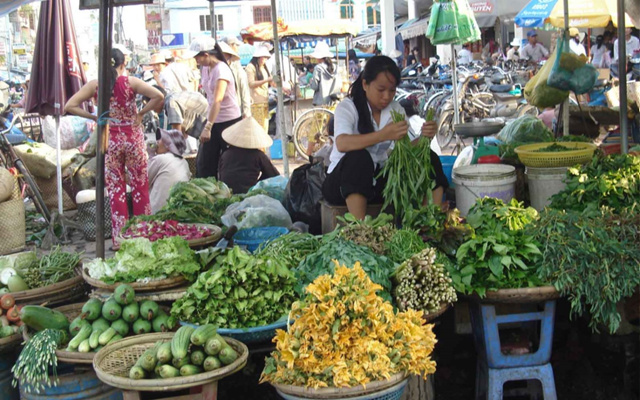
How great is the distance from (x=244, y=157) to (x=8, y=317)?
347 centimetres

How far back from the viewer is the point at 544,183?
4254 mm

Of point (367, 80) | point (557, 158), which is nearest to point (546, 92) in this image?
point (557, 158)

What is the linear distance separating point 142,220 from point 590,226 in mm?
2861

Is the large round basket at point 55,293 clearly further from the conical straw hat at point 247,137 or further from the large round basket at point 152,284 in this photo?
the conical straw hat at point 247,137

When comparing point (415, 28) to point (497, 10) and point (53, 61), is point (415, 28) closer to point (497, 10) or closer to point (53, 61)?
point (497, 10)

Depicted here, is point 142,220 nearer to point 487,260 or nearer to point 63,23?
point 487,260

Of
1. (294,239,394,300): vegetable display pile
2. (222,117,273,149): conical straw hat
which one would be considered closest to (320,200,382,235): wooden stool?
(294,239,394,300): vegetable display pile

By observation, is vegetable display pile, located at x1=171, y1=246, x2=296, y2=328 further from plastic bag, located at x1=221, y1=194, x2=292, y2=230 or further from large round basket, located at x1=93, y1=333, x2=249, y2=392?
plastic bag, located at x1=221, y1=194, x2=292, y2=230

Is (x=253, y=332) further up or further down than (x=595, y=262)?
further down

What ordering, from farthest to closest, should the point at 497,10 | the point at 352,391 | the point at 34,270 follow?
the point at 497,10 → the point at 34,270 → the point at 352,391

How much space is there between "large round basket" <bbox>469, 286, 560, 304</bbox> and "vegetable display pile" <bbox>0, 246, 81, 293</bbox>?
238cm

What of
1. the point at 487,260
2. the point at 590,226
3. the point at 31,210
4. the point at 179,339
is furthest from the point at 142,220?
the point at 31,210

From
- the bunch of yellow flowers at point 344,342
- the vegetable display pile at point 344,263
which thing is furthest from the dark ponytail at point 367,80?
the bunch of yellow flowers at point 344,342

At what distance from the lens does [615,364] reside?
147 inches
